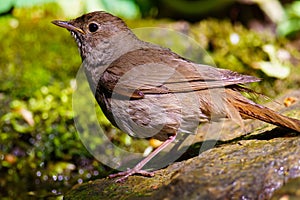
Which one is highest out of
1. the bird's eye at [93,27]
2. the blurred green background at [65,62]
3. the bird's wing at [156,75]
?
the bird's eye at [93,27]

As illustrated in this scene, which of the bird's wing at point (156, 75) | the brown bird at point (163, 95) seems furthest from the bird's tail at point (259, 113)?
the bird's wing at point (156, 75)

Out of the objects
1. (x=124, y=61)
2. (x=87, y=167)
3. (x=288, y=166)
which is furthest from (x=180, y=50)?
(x=288, y=166)

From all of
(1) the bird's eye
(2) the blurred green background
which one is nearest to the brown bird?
(1) the bird's eye

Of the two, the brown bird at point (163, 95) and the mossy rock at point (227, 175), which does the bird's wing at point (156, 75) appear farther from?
the mossy rock at point (227, 175)

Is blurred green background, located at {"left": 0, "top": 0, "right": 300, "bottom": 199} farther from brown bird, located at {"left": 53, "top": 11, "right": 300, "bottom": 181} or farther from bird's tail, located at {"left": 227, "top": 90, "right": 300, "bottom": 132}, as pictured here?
bird's tail, located at {"left": 227, "top": 90, "right": 300, "bottom": 132}

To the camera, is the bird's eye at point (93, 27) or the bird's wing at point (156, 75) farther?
the bird's eye at point (93, 27)

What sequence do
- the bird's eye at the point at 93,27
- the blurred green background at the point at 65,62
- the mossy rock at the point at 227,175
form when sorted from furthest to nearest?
the blurred green background at the point at 65,62 → the bird's eye at the point at 93,27 → the mossy rock at the point at 227,175

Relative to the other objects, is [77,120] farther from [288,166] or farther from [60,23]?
[288,166]

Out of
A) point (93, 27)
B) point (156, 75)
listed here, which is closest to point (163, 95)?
point (156, 75)
